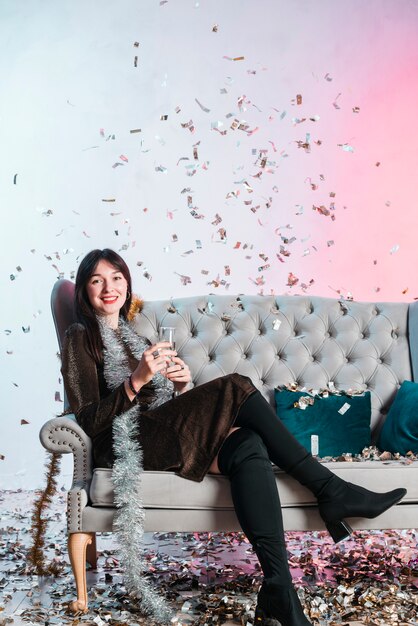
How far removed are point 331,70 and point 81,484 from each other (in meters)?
2.60

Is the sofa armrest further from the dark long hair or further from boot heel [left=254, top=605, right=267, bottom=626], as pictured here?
boot heel [left=254, top=605, right=267, bottom=626]

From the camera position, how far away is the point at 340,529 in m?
2.05

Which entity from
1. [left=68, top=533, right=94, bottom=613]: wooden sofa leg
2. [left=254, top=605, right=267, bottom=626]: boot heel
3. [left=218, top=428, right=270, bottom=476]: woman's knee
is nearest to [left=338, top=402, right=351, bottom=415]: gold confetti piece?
[left=218, top=428, right=270, bottom=476]: woman's knee

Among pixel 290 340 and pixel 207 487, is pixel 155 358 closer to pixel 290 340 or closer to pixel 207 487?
pixel 207 487

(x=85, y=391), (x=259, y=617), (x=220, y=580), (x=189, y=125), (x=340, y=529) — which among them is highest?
(x=189, y=125)

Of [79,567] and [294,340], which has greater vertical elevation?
[294,340]

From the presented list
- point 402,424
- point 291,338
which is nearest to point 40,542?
point 291,338

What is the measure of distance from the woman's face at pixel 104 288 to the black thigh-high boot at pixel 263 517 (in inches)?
26.7

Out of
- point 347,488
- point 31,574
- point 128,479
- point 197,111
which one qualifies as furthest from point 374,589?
point 197,111

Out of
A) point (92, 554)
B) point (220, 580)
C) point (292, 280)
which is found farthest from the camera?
point (292, 280)

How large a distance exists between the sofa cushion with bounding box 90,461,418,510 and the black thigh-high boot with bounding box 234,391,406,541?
39mm

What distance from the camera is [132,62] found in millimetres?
3883

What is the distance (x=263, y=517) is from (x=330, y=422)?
2.60 feet

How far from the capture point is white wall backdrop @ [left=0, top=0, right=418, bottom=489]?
3.79 m
